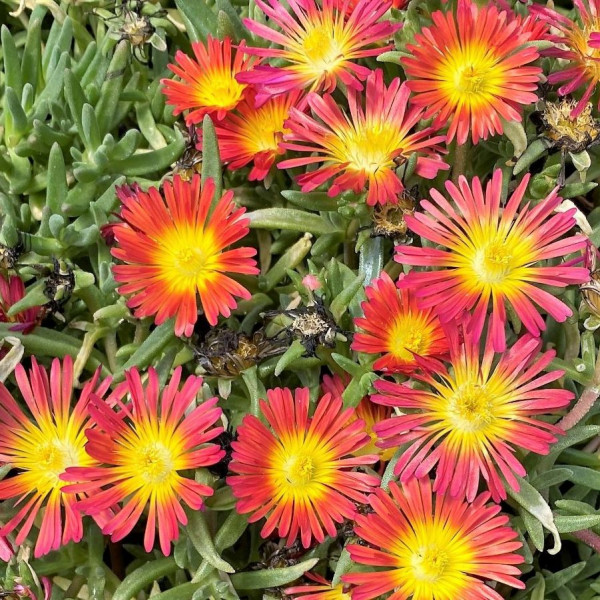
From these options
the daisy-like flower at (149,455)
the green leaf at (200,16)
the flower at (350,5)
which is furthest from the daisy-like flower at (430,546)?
the green leaf at (200,16)

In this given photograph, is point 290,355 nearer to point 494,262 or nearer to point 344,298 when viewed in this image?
point 344,298

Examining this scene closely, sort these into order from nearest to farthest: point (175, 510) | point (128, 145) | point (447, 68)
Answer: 1. point (175, 510)
2. point (447, 68)
3. point (128, 145)

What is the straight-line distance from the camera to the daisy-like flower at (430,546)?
921 millimetres

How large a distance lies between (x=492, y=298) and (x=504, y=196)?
0.72 ft

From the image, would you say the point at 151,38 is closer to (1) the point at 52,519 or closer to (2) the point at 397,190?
(2) the point at 397,190

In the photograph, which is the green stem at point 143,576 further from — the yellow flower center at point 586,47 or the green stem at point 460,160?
the yellow flower center at point 586,47

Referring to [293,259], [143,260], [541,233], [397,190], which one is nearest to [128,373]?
[143,260]

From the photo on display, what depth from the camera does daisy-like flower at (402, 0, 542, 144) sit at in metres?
1.03

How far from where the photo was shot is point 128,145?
1.23 m

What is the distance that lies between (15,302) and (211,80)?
1.46ft

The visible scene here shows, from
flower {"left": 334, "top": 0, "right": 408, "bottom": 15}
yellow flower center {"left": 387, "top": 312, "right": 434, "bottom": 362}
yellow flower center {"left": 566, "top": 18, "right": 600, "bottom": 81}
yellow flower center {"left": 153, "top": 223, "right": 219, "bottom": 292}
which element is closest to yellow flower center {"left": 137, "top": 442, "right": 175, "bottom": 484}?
yellow flower center {"left": 153, "top": 223, "right": 219, "bottom": 292}

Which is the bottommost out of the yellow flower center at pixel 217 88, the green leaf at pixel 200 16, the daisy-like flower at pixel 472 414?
the daisy-like flower at pixel 472 414

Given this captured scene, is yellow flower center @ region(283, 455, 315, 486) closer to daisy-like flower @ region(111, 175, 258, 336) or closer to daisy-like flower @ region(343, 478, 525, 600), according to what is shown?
daisy-like flower @ region(343, 478, 525, 600)

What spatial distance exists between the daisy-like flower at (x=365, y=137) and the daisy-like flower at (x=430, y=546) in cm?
39
